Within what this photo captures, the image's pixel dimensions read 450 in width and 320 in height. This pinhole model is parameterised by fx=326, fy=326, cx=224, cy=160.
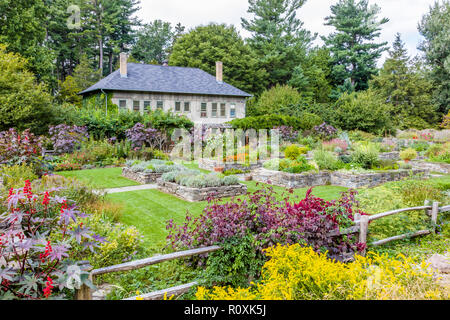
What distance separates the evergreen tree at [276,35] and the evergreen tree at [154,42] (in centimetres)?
1414

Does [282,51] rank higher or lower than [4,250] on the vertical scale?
higher

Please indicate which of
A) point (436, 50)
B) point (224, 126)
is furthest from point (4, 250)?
point (436, 50)

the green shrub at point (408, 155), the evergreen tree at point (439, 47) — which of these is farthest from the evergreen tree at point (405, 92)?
the green shrub at point (408, 155)

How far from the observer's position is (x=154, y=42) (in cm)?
4512

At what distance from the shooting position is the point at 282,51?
35750 mm

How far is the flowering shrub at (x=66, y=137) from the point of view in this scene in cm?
1445

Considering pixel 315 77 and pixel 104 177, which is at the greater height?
Answer: pixel 315 77

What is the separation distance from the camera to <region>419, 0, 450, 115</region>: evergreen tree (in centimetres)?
3164

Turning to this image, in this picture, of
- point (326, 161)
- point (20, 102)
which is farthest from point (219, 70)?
point (326, 161)

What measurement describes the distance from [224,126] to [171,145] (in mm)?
3567

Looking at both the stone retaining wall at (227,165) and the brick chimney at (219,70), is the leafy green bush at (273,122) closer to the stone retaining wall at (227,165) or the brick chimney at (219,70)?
the stone retaining wall at (227,165)

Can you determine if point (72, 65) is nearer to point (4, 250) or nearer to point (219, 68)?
point (219, 68)

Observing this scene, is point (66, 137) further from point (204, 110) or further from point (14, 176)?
point (204, 110)

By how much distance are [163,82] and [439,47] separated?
2709 cm
